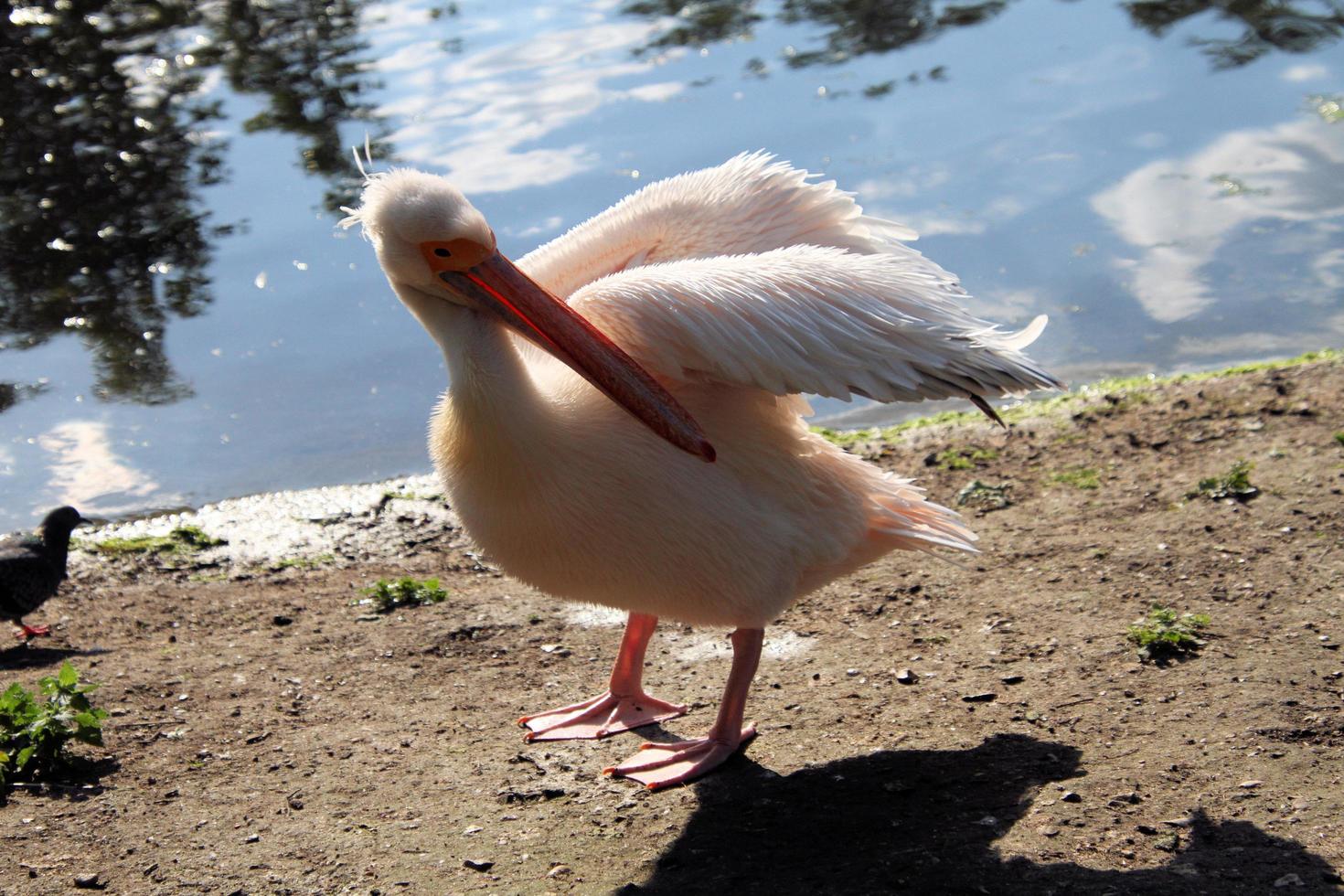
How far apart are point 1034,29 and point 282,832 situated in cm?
897

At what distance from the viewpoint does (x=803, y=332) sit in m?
3.19

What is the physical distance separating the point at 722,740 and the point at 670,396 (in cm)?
101

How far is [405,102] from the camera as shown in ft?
32.2

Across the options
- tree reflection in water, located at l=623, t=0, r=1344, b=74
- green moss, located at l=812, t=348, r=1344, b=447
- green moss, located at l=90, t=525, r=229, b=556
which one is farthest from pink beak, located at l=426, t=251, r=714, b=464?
tree reflection in water, located at l=623, t=0, r=1344, b=74

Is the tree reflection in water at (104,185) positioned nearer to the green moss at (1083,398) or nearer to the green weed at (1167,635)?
the green moss at (1083,398)

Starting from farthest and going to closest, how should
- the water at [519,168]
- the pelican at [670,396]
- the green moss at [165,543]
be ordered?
the water at [519,168] → the green moss at [165,543] → the pelican at [670,396]

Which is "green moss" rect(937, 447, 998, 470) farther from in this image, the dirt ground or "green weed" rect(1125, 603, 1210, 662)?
"green weed" rect(1125, 603, 1210, 662)

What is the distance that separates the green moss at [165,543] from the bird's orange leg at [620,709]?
198 cm

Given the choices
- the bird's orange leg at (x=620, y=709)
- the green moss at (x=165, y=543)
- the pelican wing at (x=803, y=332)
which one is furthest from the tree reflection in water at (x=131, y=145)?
the pelican wing at (x=803, y=332)

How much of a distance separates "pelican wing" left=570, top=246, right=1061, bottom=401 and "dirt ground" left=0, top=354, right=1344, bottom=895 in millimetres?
985

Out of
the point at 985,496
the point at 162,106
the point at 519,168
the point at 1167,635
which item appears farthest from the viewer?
the point at 162,106

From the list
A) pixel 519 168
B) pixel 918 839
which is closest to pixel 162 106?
pixel 519 168

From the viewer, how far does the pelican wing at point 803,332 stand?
10.3 ft

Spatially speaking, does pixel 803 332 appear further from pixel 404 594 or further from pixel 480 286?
pixel 404 594
